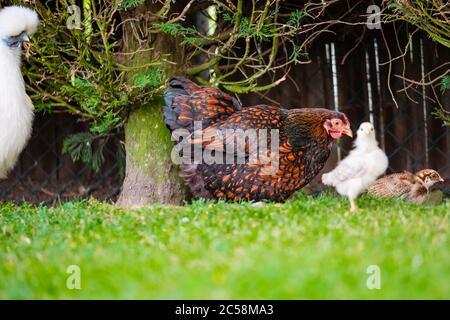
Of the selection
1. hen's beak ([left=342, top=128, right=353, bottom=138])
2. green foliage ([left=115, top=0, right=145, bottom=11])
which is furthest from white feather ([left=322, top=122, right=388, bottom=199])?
green foliage ([left=115, top=0, right=145, bottom=11])

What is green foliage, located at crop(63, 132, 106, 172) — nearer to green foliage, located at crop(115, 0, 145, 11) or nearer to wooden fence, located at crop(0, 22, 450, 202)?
wooden fence, located at crop(0, 22, 450, 202)

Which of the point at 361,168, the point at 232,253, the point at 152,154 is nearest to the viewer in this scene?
the point at 232,253

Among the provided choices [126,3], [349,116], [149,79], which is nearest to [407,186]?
[349,116]

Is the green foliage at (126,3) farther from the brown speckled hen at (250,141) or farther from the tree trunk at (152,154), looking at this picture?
the brown speckled hen at (250,141)

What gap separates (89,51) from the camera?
6.39 m

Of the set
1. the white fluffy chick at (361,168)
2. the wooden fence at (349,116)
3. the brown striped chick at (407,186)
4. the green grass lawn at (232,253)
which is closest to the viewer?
the green grass lawn at (232,253)

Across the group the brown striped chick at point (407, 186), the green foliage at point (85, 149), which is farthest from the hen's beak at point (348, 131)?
the green foliage at point (85, 149)

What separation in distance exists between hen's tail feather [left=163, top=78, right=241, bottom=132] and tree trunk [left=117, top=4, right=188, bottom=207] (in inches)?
20.7

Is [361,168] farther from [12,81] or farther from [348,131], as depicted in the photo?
[12,81]

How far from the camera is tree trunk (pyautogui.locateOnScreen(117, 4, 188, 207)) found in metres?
6.78

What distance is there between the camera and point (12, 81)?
5.55 metres

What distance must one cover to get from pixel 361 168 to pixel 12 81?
112 inches

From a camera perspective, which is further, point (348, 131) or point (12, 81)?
point (348, 131)

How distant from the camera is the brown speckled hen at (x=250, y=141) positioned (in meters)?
5.99
